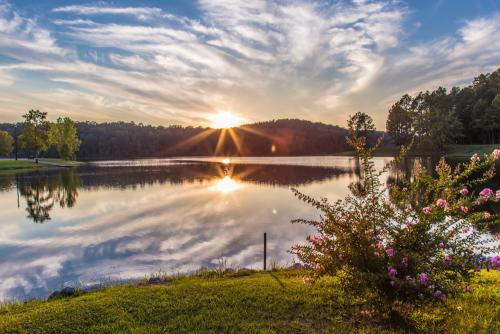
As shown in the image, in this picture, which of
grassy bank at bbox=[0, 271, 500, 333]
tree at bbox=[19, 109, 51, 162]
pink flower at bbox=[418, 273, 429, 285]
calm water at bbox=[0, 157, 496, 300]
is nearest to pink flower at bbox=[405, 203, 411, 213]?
pink flower at bbox=[418, 273, 429, 285]

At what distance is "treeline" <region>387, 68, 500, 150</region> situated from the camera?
266 feet

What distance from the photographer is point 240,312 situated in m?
6.50

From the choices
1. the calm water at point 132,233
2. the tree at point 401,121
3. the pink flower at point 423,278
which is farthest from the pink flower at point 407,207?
the tree at point 401,121

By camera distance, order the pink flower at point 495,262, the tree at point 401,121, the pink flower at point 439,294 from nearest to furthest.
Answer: the pink flower at point 439,294 → the pink flower at point 495,262 → the tree at point 401,121

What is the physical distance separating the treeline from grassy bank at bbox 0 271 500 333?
87.6 metres

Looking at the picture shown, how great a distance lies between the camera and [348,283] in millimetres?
5824

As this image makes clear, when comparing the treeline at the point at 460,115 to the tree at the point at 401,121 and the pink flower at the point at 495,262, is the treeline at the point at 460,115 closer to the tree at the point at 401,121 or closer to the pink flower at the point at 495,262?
the tree at the point at 401,121

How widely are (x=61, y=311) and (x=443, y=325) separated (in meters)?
7.63

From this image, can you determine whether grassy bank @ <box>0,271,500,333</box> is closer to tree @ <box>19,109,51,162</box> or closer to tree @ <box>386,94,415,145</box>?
tree @ <box>19,109,51,162</box>

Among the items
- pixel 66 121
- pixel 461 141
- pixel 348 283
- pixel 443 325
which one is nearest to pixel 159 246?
pixel 348 283

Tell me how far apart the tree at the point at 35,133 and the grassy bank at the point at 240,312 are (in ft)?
244

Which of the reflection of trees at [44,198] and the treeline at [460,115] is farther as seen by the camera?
the treeline at [460,115]

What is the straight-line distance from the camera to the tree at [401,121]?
112 meters

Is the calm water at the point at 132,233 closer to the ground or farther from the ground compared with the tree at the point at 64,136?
closer to the ground
